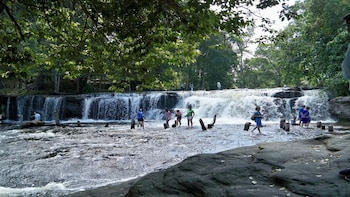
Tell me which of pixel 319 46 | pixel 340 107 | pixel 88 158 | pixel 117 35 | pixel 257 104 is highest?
pixel 319 46

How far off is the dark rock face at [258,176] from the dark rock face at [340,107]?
63.5 feet

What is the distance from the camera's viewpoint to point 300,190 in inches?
143

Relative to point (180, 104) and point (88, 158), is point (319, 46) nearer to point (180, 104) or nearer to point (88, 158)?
point (180, 104)

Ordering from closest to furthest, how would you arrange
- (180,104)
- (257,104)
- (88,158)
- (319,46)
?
(88,158)
(319,46)
(257,104)
(180,104)

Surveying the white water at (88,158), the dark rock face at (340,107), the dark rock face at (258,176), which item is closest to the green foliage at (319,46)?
the dark rock face at (340,107)

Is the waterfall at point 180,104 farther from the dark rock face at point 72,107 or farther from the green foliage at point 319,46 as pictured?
the green foliage at point 319,46

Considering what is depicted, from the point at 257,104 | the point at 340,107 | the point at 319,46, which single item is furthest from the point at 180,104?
the point at 340,107

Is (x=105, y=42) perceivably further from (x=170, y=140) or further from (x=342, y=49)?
(x=342, y=49)

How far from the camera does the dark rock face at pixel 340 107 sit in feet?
74.5

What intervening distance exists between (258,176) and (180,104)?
26593 mm

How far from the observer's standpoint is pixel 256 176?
4.32 metres

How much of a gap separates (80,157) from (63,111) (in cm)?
2300

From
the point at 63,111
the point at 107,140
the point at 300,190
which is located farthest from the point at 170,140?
the point at 63,111

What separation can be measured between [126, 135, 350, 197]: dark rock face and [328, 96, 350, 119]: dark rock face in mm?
19352
